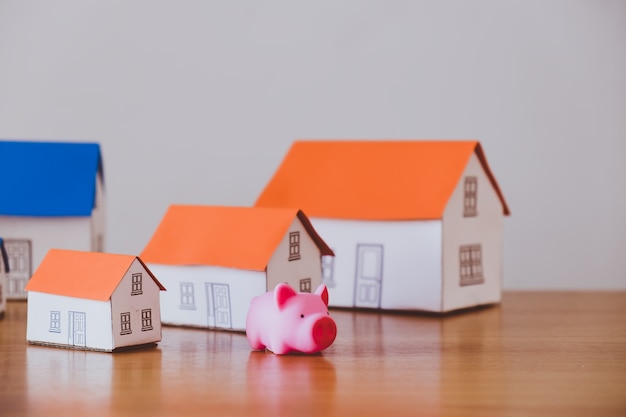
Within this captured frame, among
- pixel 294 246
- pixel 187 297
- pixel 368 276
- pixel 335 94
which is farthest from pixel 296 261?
pixel 335 94

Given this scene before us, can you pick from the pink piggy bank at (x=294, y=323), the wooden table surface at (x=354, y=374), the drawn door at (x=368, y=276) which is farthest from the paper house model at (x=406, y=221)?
the pink piggy bank at (x=294, y=323)

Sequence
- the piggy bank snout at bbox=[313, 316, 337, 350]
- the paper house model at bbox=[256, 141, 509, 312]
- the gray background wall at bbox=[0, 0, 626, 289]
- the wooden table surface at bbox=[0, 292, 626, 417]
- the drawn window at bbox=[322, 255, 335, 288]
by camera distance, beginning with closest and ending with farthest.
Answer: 1. the wooden table surface at bbox=[0, 292, 626, 417]
2. the piggy bank snout at bbox=[313, 316, 337, 350]
3. the paper house model at bbox=[256, 141, 509, 312]
4. the drawn window at bbox=[322, 255, 335, 288]
5. the gray background wall at bbox=[0, 0, 626, 289]

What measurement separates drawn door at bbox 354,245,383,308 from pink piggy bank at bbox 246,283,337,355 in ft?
2.12

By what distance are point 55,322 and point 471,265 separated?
1.20m

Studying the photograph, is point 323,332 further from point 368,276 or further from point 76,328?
point 368,276

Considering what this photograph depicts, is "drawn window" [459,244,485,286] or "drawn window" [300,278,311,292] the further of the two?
"drawn window" [459,244,485,286]

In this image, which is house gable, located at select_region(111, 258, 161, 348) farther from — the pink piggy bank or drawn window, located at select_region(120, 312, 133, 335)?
the pink piggy bank

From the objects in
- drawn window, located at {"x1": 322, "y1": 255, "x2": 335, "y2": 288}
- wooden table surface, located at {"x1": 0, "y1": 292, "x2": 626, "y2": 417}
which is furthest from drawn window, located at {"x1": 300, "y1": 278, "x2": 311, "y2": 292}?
drawn window, located at {"x1": 322, "y1": 255, "x2": 335, "y2": 288}

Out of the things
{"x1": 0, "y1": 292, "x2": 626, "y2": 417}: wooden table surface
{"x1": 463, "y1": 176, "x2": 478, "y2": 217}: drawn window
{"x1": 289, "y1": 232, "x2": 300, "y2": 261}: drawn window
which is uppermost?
{"x1": 463, "y1": 176, "x2": 478, "y2": 217}: drawn window

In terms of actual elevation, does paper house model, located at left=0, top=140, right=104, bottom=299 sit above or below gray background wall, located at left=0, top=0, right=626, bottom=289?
below

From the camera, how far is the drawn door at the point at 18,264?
3.06m

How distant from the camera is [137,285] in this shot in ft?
7.53

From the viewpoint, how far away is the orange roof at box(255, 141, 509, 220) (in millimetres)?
2898

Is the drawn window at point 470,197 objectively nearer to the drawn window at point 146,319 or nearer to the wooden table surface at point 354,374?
the wooden table surface at point 354,374
